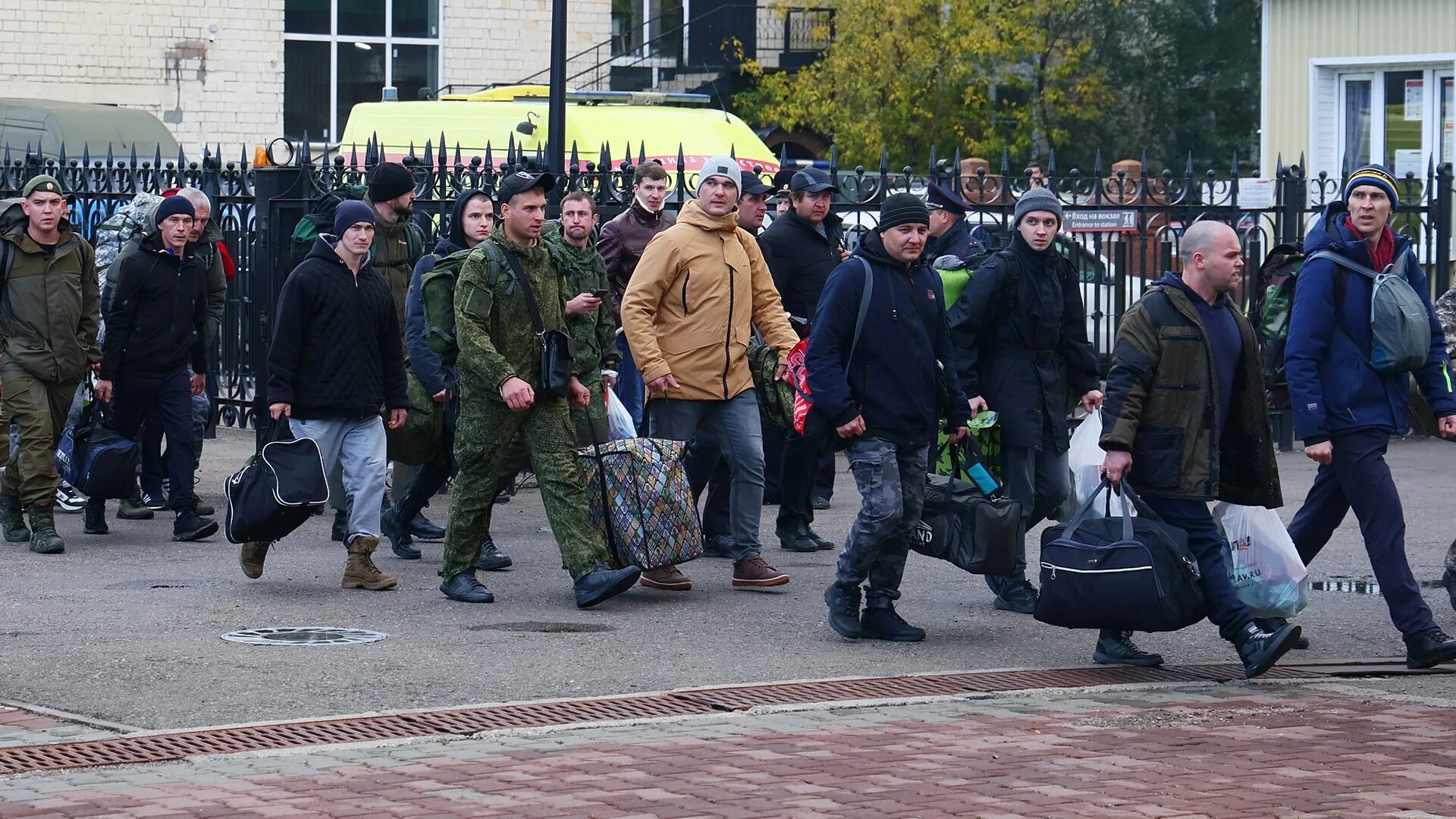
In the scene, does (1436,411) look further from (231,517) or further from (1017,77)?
(1017,77)

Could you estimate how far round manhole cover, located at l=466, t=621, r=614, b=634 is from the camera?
8.50m

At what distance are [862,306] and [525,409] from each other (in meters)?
1.50

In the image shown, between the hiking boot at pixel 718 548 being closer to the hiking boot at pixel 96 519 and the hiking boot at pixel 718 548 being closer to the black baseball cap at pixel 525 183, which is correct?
the black baseball cap at pixel 525 183

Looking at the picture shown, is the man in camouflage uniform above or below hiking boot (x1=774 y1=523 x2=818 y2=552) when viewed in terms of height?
above

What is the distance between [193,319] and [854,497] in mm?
4202

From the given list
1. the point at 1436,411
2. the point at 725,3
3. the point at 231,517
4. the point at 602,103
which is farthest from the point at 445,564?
the point at 725,3

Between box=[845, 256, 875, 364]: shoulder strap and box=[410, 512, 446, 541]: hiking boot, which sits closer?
box=[845, 256, 875, 364]: shoulder strap

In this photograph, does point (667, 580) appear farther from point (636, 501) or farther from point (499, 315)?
point (499, 315)

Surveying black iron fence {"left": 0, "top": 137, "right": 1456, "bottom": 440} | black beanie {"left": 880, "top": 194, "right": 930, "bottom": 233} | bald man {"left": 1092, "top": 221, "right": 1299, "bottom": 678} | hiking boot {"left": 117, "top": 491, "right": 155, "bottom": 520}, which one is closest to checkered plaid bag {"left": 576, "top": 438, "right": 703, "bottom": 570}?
black beanie {"left": 880, "top": 194, "right": 930, "bottom": 233}

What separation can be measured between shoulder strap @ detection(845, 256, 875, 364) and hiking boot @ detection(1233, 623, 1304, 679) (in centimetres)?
182

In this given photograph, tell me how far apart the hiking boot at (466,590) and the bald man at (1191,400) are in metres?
2.86

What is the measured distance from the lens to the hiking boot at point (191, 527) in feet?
36.7

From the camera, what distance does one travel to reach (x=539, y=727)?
21.8 feet

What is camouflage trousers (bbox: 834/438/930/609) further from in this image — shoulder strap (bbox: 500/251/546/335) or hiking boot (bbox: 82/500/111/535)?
hiking boot (bbox: 82/500/111/535)
